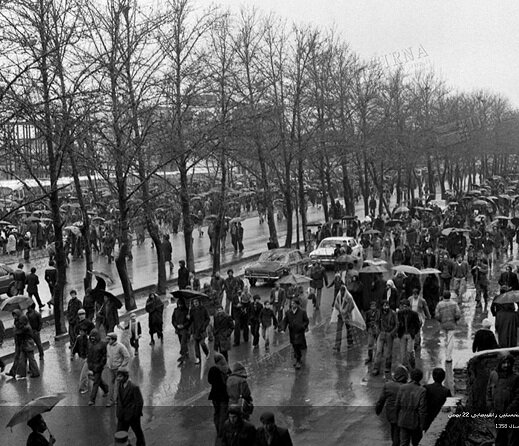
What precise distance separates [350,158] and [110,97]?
27.8 meters

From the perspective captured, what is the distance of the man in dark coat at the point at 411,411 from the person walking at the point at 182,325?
7.36 metres

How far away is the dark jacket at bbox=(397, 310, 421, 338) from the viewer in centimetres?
1527

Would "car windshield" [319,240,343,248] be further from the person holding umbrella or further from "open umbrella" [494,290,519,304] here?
the person holding umbrella

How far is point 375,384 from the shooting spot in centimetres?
1465

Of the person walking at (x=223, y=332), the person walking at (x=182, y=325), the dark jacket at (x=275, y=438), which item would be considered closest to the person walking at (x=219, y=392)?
the dark jacket at (x=275, y=438)

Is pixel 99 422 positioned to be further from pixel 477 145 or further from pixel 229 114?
pixel 477 145

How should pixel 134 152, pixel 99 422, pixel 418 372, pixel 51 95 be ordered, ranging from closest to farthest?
1. pixel 418 372
2. pixel 99 422
3. pixel 51 95
4. pixel 134 152

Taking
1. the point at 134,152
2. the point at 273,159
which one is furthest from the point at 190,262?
the point at 273,159

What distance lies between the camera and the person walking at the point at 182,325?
16.7 meters

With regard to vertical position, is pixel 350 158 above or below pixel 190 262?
above

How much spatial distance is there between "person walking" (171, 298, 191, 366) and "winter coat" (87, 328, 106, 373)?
276 centimetres

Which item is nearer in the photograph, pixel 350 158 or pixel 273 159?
pixel 273 159

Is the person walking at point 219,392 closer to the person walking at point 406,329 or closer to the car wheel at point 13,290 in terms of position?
the person walking at point 406,329

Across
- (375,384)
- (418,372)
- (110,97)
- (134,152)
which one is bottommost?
(375,384)
